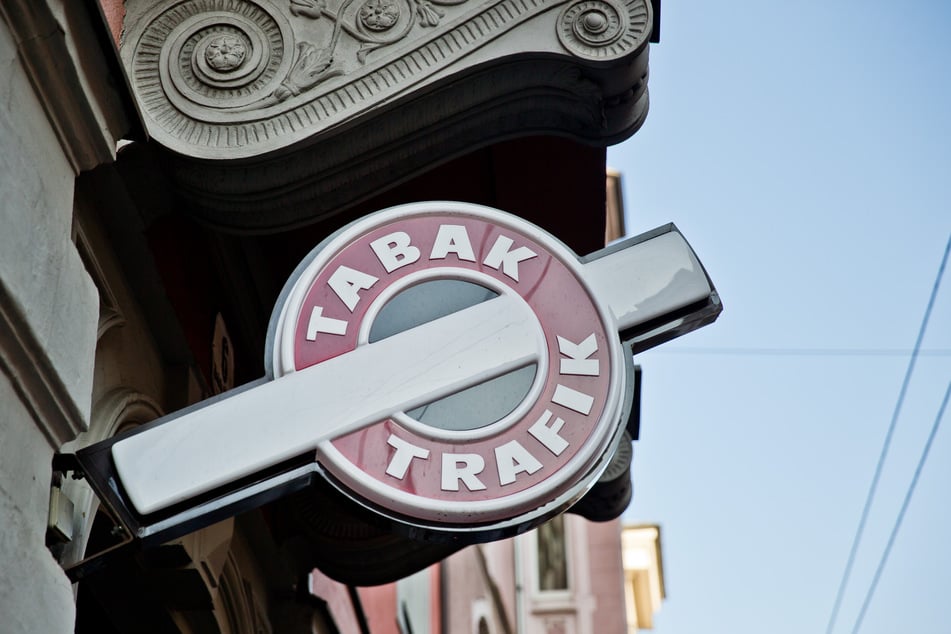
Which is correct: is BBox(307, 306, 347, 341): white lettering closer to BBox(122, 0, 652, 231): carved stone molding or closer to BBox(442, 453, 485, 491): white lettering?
BBox(442, 453, 485, 491): white lettering

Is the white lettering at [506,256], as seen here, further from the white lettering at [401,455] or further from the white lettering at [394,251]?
the white lettering at [401,455]

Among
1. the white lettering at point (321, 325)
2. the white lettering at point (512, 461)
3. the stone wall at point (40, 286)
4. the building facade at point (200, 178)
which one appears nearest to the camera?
the stone wall at point (40, 286)

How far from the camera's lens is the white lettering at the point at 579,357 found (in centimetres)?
354

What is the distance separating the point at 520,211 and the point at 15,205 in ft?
10.6

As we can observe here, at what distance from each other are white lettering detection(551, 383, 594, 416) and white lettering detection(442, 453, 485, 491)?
11.2 inches

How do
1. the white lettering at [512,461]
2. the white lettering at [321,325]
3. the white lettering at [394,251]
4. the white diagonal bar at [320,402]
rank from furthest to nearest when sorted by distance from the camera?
1. the white lettering at [394,251]
2. the white lettering at [321,325]
3. the white lettering at [512,461]
4. the white diagonal bar at [320,402]

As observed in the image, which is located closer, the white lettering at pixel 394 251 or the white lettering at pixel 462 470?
the white lettering at pixel 462 470

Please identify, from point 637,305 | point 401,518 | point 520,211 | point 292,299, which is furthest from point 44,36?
point 520,211

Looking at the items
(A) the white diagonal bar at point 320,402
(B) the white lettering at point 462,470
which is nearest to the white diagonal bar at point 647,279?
(A) the white diagonal bar at point 320,402

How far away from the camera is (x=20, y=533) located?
2.90 m

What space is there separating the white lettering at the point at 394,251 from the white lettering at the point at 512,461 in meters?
0.60

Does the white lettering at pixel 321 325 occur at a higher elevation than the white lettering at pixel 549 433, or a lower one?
higher

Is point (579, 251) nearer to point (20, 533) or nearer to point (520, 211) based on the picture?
point (520, 211)

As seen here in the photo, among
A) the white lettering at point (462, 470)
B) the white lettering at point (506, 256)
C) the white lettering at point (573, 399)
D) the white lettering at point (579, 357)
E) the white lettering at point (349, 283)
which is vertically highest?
the white lettering at point (506, 256)
